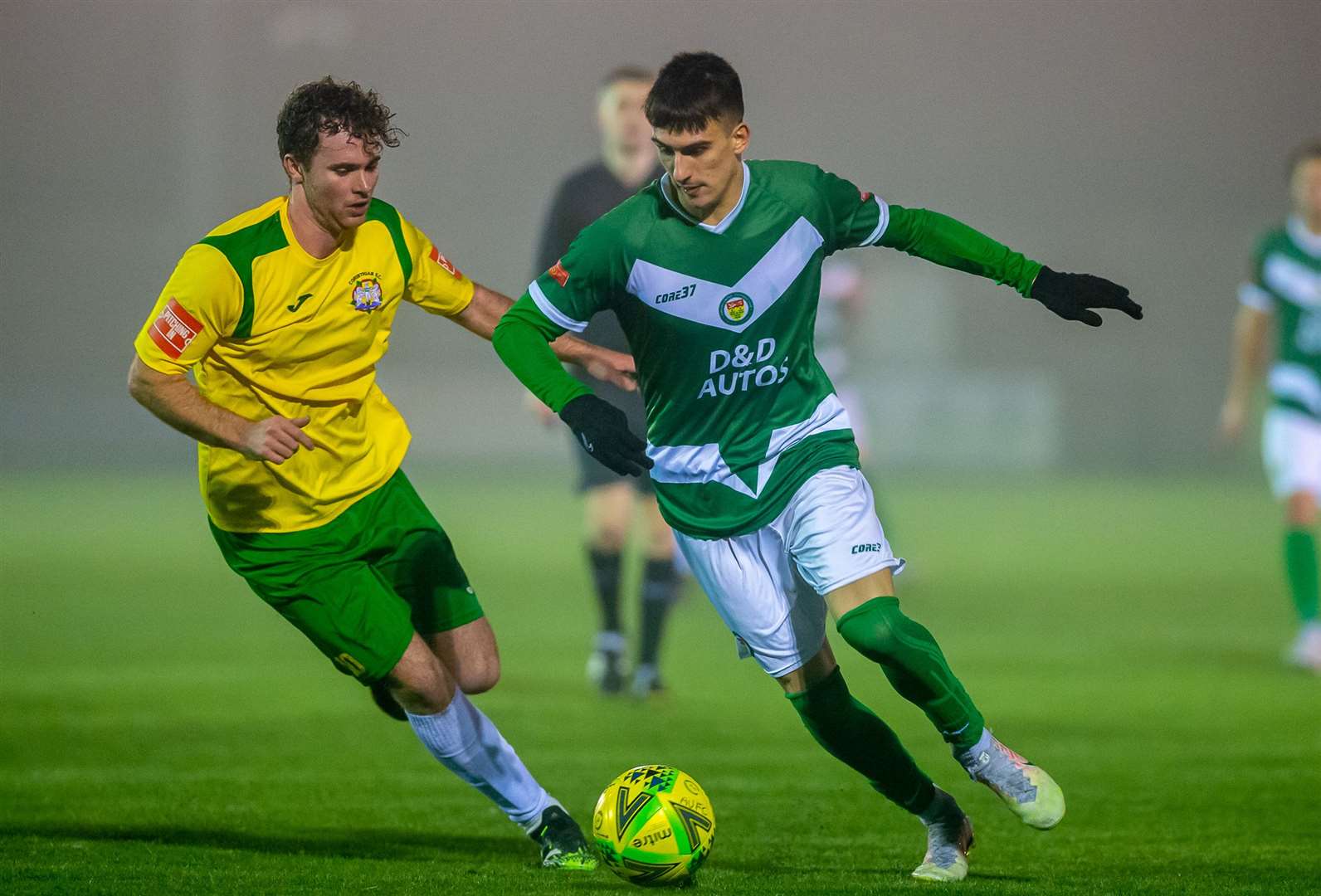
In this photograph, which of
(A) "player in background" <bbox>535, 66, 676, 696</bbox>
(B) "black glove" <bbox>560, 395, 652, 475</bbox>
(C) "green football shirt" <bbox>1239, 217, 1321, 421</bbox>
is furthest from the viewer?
(C) "green football shirt" <bbox>1239, 217, 1321, 421</bbox>

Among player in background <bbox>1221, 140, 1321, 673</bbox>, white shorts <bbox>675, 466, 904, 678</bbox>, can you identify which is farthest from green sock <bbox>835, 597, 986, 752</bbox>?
player in background <bbox>1221, 140, 1321, 673</bbox>

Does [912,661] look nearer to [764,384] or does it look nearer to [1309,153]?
[764,384]

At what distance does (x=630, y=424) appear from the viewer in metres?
8.71

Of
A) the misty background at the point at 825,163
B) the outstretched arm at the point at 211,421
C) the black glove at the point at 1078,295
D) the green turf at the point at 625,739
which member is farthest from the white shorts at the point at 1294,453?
the misty background at the point at 825,163

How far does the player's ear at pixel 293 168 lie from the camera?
513 cm

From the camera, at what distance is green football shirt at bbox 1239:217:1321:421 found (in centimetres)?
1031

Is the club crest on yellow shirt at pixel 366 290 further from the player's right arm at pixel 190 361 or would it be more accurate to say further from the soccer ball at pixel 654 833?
the soccer ball at pixel 654 833

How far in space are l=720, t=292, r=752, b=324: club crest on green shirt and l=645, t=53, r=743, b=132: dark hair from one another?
460 mm

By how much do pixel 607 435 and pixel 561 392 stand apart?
0.74ft

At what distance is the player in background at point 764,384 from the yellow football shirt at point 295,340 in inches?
22.9

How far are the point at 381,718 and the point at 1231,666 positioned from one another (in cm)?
461

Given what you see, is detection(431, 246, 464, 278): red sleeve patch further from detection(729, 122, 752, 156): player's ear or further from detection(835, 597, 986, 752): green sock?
detection(835, 597, 986, 752): green sock

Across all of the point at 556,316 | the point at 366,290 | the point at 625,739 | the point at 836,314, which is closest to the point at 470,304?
A: the point at 366,290

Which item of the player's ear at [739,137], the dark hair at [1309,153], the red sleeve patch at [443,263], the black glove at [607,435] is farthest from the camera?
the dark hair at [1309,153]
